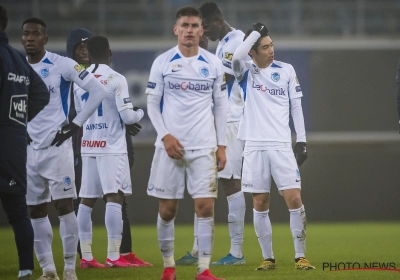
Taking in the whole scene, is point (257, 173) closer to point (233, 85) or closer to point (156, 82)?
point (233, 85)

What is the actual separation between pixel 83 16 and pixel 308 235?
7.98 m

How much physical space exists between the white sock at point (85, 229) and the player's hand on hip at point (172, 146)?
87.2 inches

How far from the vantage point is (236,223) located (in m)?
9.04

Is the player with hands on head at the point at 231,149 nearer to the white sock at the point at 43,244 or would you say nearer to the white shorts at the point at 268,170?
the white shorts at the point at 268,170

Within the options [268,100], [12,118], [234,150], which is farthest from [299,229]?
[12,118]

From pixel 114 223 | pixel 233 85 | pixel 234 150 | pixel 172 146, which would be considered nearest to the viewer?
pixel 172 146


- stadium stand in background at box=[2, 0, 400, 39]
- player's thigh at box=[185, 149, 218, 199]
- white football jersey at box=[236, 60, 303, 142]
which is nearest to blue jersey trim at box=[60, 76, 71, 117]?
player's thigh at box=[185, 149, 218, 199]

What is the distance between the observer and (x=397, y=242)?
1228 cm

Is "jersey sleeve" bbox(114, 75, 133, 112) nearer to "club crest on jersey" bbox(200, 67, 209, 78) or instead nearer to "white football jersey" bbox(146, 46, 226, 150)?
"white football jersey" bbox(146, 46, 226, 150)

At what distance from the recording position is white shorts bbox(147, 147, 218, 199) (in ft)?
22.6

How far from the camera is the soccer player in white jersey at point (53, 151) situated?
7.20 m

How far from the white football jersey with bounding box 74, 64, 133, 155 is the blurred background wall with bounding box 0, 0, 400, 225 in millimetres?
7745

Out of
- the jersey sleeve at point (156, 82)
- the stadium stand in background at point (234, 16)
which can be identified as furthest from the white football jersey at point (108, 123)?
the stadium stand in background at point (234, 16)

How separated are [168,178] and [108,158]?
73.2 inches
